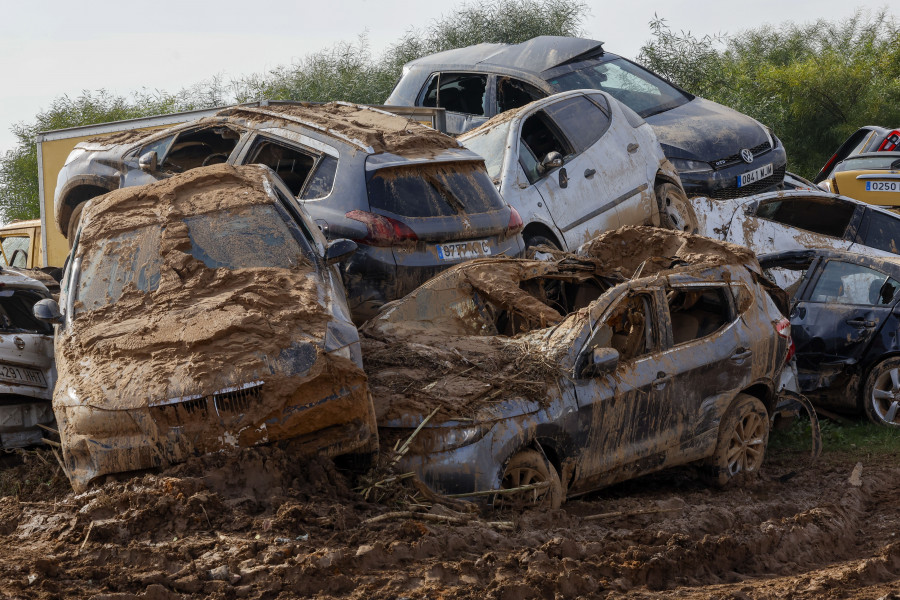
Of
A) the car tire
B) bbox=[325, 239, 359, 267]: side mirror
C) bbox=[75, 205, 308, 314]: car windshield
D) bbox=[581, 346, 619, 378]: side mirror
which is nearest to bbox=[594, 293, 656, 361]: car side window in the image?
bbox=[581, 346, 619, 378]: side mirror

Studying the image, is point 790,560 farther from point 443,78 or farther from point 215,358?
point 443,78

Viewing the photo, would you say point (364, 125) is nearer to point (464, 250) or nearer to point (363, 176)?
point (363, 176)

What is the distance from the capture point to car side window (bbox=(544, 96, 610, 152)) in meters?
11.4

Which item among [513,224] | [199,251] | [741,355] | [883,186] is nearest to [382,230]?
[513,224]

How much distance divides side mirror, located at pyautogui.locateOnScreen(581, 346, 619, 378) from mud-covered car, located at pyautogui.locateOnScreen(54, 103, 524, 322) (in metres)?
2.29

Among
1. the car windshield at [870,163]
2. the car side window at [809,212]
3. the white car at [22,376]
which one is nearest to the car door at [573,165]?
the car side window at [809,212]

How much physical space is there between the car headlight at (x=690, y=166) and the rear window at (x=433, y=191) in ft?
13.6

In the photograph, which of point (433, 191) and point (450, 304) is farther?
point (433, 191)

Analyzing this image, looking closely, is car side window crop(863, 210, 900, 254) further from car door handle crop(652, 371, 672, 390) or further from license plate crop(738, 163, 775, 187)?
car door handle crop(652, 371, 672, 390)

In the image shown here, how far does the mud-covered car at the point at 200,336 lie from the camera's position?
5418 millimetres

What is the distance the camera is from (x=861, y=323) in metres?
9.70

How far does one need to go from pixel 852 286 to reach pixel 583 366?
463 cm

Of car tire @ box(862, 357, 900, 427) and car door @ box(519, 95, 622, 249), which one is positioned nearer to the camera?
car tire @ box(862, 357, 900, 427)

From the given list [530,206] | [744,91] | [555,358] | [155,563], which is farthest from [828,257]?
[744,91]
